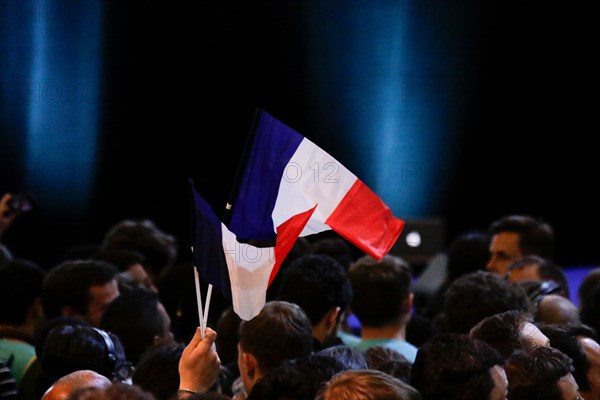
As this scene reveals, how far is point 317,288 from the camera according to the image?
4.74 meters

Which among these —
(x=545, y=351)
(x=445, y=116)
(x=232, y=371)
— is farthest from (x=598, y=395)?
(x=445, y=116)

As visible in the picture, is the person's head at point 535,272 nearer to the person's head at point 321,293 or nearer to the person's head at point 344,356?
the person's head at point 321,293

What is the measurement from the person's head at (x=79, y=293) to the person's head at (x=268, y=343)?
4.93 feet

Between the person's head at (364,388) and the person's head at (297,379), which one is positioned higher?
the person's head at (364,388)

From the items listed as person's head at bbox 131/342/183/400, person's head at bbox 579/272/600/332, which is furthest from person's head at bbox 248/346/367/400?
person's head at bbox 579/272/600/332

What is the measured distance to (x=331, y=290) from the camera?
15.6ft

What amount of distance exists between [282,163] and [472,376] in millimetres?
969

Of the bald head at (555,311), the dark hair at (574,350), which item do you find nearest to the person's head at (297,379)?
the dark hair at (574,350)

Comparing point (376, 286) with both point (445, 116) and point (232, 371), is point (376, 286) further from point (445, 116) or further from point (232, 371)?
point (445, 116)

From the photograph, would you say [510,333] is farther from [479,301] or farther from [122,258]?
[122,258]

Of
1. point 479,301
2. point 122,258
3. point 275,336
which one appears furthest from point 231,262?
point 122,258

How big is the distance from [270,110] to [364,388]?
23.9 ft

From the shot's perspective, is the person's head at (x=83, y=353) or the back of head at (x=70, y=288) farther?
the back of head at (x=70, y=288)

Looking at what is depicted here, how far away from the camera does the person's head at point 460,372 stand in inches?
128
